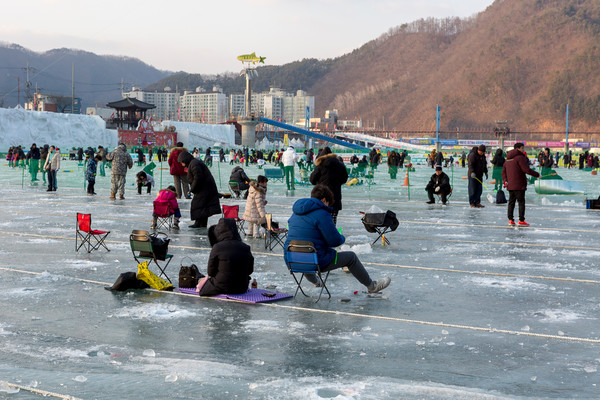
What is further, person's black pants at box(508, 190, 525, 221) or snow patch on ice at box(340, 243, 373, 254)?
person's black pants at box(508, 190, 525, 221)

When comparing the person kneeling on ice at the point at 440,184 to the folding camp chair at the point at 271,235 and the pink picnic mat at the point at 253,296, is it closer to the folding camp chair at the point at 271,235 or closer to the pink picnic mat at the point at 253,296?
the folding camp chair at the point at 271,235

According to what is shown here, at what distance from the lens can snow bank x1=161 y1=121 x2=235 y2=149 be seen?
10900 centimetres

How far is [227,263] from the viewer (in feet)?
25.9

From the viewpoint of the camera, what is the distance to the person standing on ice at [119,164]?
20344 mm

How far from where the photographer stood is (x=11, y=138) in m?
84.5

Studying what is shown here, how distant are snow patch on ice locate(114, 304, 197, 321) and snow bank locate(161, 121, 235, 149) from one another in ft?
324

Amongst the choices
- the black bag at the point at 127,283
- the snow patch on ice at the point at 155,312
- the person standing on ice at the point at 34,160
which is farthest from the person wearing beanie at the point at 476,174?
the person standing on ice at the point at 34,160

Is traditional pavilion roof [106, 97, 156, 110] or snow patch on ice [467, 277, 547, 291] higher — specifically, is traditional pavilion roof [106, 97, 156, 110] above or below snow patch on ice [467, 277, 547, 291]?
above

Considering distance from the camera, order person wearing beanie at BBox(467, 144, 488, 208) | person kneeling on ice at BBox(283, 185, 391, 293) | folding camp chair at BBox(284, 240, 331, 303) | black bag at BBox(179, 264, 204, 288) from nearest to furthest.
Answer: folding camp chair at BBox(284, 240, 331, 303) < person kneeling on ice at BBox(283, 185, 391, 293) < black bag at BBox(179, 264, 204, 288) < person wearing beanie at BBox(467, 144, 488, 208)

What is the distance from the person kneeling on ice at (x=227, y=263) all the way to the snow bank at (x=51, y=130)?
256 ft

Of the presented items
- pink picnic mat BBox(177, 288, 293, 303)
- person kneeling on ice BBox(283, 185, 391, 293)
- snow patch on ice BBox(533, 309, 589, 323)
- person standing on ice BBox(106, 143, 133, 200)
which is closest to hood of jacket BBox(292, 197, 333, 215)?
person kneeling on ice BBox(283, 185, 391, 293)

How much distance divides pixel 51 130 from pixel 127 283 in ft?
288

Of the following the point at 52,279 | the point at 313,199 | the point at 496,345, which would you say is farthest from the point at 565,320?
the point at 52,279

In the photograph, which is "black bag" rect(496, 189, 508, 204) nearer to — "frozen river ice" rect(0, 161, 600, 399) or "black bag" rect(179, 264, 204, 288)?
"frozen river ice" rect(0, 161, 600, 399)
